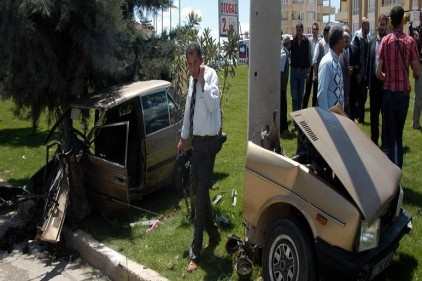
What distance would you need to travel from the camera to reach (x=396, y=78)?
6.06m

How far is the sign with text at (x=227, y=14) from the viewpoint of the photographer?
9.03 meters

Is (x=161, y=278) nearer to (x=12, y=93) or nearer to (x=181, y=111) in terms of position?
(x=181, y=111)

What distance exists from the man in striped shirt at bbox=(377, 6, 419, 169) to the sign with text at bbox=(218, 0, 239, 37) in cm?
352

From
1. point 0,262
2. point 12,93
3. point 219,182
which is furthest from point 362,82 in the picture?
point 0,262

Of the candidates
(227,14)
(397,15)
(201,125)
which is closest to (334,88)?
(397,15)

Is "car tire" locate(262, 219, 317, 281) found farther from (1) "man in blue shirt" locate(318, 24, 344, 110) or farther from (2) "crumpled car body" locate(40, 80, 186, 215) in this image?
(2) "crumpled car body" locate(40, 80, 186, 215)

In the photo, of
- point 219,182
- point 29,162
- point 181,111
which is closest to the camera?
point 181,111

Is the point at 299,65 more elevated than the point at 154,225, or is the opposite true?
the point at 299,65

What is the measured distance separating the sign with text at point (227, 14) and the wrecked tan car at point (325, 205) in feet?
16.9

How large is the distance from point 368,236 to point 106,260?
9.39 feet

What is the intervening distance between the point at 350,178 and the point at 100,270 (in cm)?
305

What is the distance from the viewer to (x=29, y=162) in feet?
32.1

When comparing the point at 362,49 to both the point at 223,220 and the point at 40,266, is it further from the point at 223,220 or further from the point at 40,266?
the point at 40,266

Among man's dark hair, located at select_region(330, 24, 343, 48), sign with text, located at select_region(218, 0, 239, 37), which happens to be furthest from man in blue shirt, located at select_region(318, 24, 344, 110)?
sign with text, located at select_region(218, 0, 239, 37)
